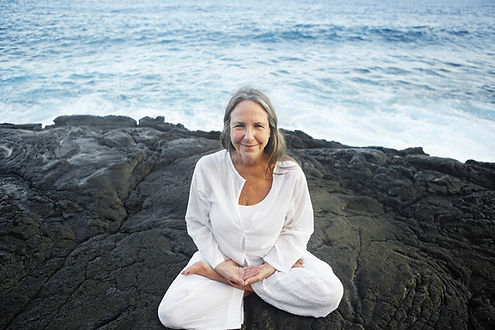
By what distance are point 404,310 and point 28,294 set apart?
→ 3026 mm

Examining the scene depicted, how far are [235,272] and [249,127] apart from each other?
1048 mm

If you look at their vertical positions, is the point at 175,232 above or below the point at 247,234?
below

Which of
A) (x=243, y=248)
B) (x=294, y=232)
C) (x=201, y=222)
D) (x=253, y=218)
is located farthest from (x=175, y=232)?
(x=294, y=232)

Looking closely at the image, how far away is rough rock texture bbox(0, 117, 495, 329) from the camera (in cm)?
244

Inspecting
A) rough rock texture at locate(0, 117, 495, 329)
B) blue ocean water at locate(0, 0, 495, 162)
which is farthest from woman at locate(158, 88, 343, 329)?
blue ocean water at locate(0, 0, 495, 162)

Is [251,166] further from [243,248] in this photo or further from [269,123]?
[243,248]

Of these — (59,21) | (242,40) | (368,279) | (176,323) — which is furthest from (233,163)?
(59,21)

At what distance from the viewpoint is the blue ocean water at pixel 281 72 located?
948 centimetres

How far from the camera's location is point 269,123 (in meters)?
2.32

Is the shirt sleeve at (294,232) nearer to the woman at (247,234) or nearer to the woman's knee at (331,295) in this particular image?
the woman at (247,234)

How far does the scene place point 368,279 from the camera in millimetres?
2705

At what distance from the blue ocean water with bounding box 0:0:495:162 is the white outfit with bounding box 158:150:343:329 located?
263 inches

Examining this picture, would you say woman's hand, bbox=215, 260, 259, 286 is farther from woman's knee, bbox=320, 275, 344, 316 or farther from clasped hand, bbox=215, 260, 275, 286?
woman's knee, bbox=320, 275, 344, 316

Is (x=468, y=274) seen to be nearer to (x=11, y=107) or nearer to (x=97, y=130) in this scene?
(x=97, y=130)
